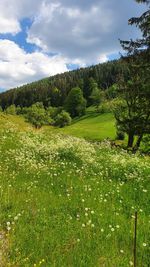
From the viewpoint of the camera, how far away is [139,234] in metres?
7.85

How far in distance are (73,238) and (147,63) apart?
1820 cm

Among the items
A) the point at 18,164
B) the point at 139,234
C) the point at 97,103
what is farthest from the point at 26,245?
the point at 97,103

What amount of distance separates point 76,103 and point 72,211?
15760cm

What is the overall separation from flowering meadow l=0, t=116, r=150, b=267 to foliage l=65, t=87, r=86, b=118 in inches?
5873

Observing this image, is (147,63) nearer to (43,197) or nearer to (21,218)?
(43,197)

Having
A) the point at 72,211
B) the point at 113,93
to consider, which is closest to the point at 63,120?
the point at 113,93

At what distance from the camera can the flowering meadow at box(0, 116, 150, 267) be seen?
670 centimetres

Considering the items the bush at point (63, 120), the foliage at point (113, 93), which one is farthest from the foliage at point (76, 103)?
the foliage at point (113, 93)

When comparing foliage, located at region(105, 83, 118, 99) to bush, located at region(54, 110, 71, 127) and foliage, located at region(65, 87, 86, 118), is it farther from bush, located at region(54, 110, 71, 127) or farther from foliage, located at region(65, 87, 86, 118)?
foliage, located at region(65, 87, 86, 118)

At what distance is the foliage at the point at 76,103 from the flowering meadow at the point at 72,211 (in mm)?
149184

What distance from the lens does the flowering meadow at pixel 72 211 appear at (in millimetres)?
6699

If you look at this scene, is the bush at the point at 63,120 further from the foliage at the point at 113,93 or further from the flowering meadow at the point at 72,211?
the flowering meadow at the point at 72,211

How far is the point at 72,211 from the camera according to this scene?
8.85 m

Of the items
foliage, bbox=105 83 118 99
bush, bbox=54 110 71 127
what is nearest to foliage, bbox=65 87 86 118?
bush, bbox=54 110 71 127
